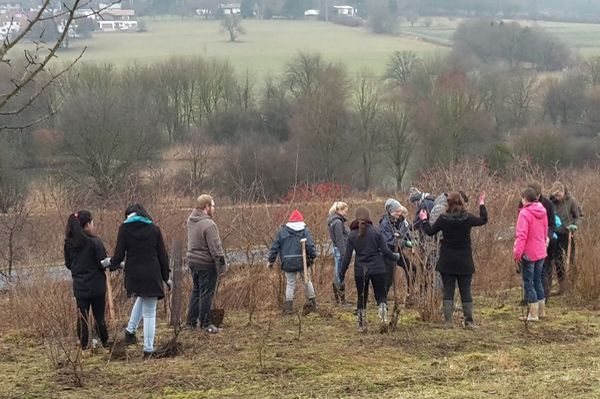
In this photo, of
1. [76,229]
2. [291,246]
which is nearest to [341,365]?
[76,229]

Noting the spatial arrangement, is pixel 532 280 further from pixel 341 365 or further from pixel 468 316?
pixel 341 365

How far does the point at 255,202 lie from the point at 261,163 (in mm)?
27377

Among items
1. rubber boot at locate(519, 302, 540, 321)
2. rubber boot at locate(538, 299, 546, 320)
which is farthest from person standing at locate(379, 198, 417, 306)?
rubber boot at locate(538, 299, 546, 320)

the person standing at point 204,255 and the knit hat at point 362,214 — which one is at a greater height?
the knit hat at point 362,214

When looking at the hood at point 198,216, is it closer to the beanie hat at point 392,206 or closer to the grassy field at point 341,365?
the grassy field at point 341,365

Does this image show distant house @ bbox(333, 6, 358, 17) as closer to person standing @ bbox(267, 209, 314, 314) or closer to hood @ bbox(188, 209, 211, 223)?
person standing @ bbox(267, 209, 314, 314)

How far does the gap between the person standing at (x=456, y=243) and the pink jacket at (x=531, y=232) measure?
74 cm

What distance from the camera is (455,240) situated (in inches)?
334

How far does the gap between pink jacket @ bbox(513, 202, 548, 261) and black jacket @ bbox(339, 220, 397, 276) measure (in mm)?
1494

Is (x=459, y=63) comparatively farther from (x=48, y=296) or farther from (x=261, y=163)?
(x=48, y=296)

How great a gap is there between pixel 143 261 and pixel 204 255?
1.10 m

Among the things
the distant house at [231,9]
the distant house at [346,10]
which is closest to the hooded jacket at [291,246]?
the distant house at [231,9]

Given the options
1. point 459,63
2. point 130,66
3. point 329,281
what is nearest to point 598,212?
point 329,281

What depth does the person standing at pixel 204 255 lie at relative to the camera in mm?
8492
